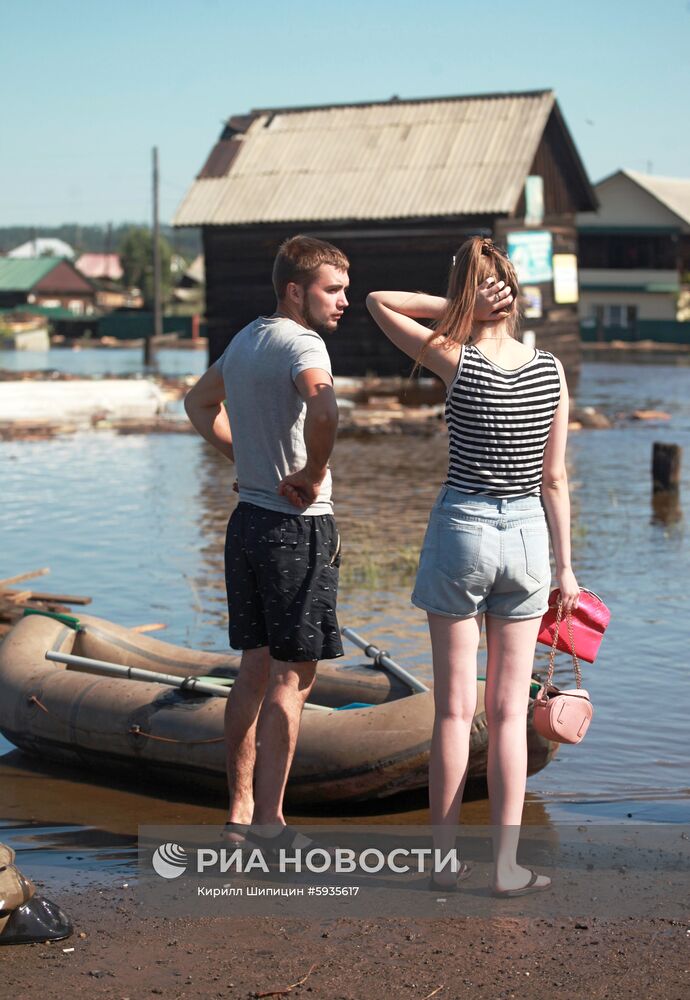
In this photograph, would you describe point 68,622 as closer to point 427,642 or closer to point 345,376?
point 427,642

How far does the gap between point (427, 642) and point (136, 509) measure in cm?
634

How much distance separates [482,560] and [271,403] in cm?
90

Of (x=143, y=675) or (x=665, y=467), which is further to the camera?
(x=665, y=467)

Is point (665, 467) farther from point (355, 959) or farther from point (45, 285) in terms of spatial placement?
point (45, 285)

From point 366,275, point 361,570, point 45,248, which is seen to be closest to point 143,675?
point 361,570

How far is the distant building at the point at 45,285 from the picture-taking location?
9075 cm

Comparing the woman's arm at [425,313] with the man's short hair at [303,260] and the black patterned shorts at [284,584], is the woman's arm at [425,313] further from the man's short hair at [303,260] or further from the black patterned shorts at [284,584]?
the black patterned shorts at [284,584]

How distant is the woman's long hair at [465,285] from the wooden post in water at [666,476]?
406 inches

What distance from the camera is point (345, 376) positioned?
28109 millimetres

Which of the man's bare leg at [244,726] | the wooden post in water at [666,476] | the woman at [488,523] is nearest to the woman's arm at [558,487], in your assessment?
the woman at [488,523]

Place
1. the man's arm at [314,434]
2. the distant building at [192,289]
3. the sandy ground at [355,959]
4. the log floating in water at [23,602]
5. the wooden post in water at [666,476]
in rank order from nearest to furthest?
the sandy ground at [355,959], the man's arm at [314,434], the log floating in water at [23,602], the wooden post in water at [666,476], the distant building at [192,289]

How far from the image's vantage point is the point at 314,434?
4328 millimetres

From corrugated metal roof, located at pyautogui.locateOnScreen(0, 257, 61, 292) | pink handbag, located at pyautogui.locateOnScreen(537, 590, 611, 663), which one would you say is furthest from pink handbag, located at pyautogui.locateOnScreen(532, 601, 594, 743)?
corrugated metal roof, located at pyautogui.locateOnScreen(0, 257, 61, 292)

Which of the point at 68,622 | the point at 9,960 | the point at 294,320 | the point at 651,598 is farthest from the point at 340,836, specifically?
the point at 651,598
